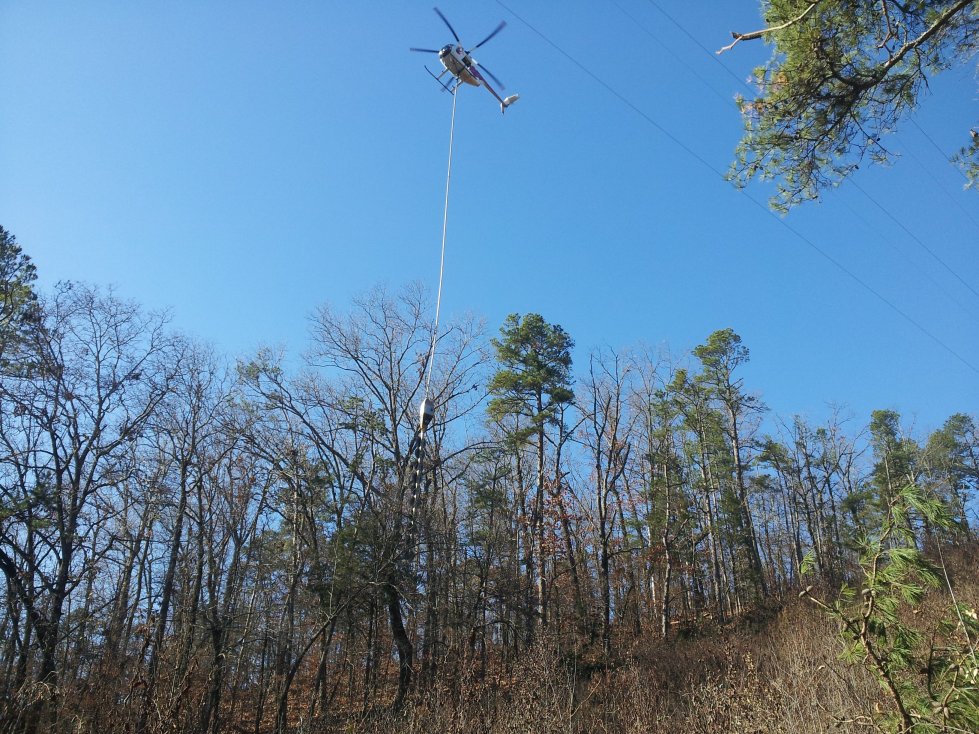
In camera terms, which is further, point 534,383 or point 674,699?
point 534,383

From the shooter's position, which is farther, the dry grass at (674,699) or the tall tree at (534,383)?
the tall tree at (534,383)

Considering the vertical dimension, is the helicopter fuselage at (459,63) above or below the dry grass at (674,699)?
above

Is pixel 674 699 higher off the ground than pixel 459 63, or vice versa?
pixel 459 63

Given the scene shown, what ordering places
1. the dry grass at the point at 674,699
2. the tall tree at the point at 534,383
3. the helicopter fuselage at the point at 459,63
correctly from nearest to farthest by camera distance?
the dry grass at the point at 674,699 < the helicopter fuselage at the point at 459,63 < the tall tree at the point at 534,383

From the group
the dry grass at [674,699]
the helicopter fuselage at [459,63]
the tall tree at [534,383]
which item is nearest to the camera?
the dry grass at [674,699]

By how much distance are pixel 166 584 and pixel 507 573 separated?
981 centimetres

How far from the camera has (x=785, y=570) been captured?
31.4 metres

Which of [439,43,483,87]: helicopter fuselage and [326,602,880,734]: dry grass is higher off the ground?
[439,43,483,87]: helicopter fuselage

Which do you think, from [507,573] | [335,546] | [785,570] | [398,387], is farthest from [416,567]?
[785,570]

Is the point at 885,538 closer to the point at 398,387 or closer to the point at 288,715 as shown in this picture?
the point at 398,387

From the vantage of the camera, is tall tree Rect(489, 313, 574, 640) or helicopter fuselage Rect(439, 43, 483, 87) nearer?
helicopter fuselage Rect(439, 43, 483, 87)

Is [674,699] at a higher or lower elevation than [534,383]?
lower

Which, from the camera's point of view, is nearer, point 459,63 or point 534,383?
point 459,63

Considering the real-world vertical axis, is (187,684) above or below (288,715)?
above
